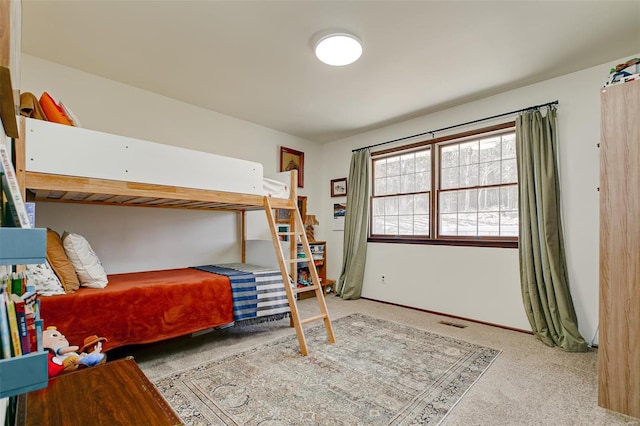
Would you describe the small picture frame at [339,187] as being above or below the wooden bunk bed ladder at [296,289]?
above

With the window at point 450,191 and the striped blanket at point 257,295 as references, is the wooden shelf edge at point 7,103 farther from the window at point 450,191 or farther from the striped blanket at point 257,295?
the window at point 450,191

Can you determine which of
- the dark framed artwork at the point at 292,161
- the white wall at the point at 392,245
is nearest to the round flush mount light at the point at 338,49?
the white wall at the point at 392,245

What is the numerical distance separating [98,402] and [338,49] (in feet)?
8.45

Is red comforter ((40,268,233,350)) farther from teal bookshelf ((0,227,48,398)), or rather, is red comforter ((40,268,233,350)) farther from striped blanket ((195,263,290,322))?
teal bookshelf ((0,227,48,398))

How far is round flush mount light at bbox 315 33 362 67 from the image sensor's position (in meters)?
2.36

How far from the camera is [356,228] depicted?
4613 mm

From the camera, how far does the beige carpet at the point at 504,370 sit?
1745mm

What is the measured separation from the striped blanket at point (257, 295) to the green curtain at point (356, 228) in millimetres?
1609

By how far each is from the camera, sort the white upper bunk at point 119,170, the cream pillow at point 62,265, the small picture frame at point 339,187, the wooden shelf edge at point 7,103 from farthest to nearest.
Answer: the small picture frame at point 339,187 → the cream pillow at point 62,265 → the white upper bunk at point 119,170 → the wooden shelf edge at point 7,103

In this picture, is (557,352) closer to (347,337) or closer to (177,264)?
(347,337)

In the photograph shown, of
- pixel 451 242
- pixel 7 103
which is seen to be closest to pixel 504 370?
pixel 451 242

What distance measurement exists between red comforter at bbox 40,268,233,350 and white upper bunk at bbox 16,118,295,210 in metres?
0.72

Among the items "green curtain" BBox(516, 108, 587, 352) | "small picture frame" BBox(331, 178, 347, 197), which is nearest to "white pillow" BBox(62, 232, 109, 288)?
"small picture frame" BBox(331, 178, 347, 197)

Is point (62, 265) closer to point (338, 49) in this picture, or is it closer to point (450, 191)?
point (338, 49)
